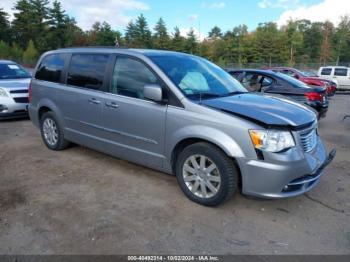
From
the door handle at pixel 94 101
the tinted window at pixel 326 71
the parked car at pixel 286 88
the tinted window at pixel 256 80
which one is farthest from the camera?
the tinted window at pixel 326 71

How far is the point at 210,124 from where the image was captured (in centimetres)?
377

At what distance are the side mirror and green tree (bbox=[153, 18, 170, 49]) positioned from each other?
66854 millimetres

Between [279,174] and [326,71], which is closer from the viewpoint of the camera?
[279,174]

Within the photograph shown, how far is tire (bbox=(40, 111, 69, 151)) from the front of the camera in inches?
232

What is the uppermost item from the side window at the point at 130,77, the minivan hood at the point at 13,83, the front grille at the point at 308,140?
the side window at the point at 130,77

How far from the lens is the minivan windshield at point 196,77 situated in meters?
4.27

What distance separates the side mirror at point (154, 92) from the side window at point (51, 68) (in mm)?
2347

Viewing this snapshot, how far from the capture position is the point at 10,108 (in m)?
8.62

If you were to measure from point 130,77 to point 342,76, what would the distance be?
21630 mm

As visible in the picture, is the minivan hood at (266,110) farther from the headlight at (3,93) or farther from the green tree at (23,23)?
the green tree at (23,23)

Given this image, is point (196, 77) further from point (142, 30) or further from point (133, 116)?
point (142, 30)

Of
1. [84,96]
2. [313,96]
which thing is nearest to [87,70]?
[84,96]

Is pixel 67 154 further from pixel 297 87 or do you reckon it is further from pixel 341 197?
pixel 297 87

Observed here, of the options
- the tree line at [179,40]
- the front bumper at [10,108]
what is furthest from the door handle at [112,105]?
the tree line at [179,40]
